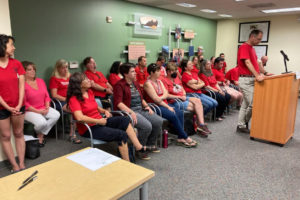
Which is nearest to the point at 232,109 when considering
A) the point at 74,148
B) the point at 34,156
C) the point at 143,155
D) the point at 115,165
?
the point at 143,155

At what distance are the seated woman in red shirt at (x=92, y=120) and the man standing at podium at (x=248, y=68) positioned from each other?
2039mm

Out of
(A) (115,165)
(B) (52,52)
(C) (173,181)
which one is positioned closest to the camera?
(A) (115,165)

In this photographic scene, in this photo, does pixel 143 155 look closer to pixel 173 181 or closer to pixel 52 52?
pixel 173 181

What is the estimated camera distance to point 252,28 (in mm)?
7793

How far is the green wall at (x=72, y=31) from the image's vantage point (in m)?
3.59

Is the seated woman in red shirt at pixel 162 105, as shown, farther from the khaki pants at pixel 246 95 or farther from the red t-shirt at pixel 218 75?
the red t-shirt at pixel 218 75

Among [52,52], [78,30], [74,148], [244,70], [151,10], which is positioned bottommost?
[74,148]

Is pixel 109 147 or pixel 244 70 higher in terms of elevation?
pixel 244 70

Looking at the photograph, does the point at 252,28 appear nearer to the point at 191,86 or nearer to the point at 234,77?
the point at 234,77

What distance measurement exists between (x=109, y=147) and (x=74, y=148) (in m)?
0.50

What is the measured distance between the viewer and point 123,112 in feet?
9.44

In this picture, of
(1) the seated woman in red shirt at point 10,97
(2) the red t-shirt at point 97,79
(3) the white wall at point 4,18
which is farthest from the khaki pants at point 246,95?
(3) the white wall at point 4,18

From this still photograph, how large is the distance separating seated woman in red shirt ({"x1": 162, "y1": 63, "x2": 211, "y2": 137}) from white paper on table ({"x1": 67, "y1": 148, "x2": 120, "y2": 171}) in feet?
7.71

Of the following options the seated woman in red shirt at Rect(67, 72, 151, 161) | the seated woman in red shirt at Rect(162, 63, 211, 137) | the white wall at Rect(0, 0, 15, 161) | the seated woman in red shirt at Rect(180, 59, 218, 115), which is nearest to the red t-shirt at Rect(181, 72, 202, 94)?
the seated woman in red shirt at Rect(180, 59, 218, 115)
